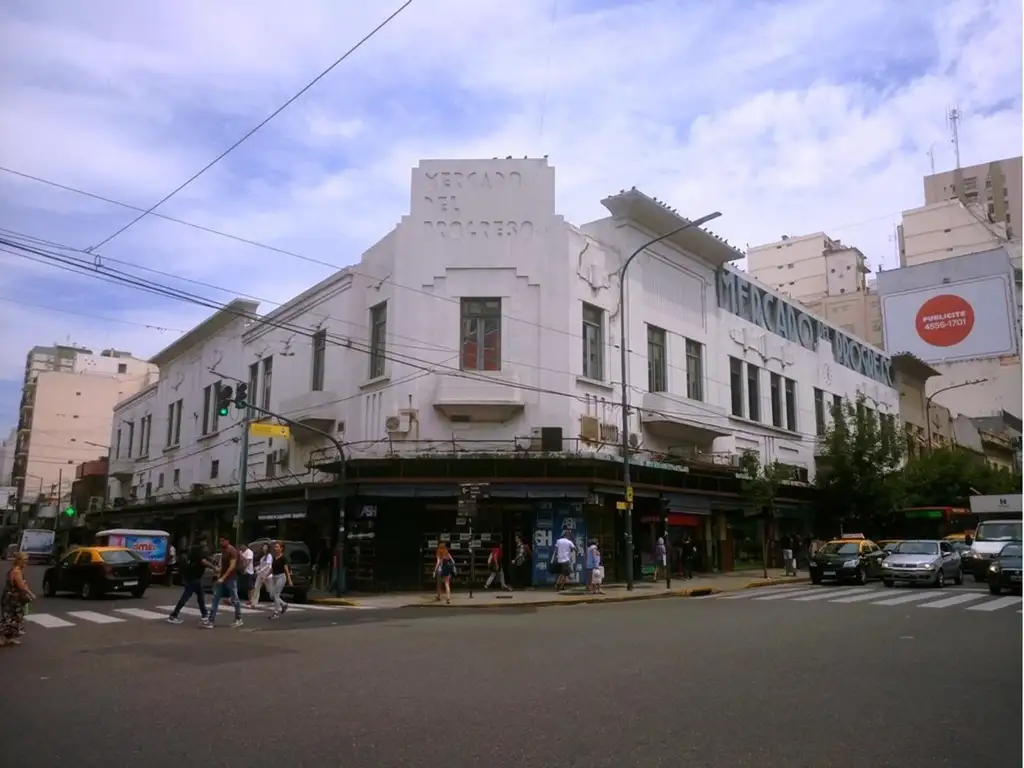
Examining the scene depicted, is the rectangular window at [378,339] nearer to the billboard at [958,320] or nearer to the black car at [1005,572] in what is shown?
the billboard at [958,320]

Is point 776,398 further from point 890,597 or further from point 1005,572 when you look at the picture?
point 890,597

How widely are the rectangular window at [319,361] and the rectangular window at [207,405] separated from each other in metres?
12.3

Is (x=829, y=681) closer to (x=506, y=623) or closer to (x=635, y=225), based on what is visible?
(x=506, y=623)

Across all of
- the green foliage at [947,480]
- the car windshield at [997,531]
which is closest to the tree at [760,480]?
the car windshield at [997,531]

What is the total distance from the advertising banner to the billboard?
12.9 meters

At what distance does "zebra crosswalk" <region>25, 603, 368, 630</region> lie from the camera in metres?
15.9

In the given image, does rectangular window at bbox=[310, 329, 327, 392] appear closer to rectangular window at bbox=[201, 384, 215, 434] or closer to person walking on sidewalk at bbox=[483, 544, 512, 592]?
person walking on sidewalk at bbox=[483, 544, 512, 592]

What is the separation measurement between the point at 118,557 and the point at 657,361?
62.3ft

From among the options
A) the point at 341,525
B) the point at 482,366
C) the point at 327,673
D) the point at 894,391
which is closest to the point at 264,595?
the point at 341,525

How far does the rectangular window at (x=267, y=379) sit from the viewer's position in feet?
120

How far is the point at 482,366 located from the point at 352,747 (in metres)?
21.6

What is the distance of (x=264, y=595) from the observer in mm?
24109

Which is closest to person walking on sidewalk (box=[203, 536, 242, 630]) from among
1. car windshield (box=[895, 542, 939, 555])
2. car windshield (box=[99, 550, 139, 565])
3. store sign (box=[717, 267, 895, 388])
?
car windshield (box=[99, 550, 139, 565])

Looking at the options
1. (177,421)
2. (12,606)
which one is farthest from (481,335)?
(177,421)
